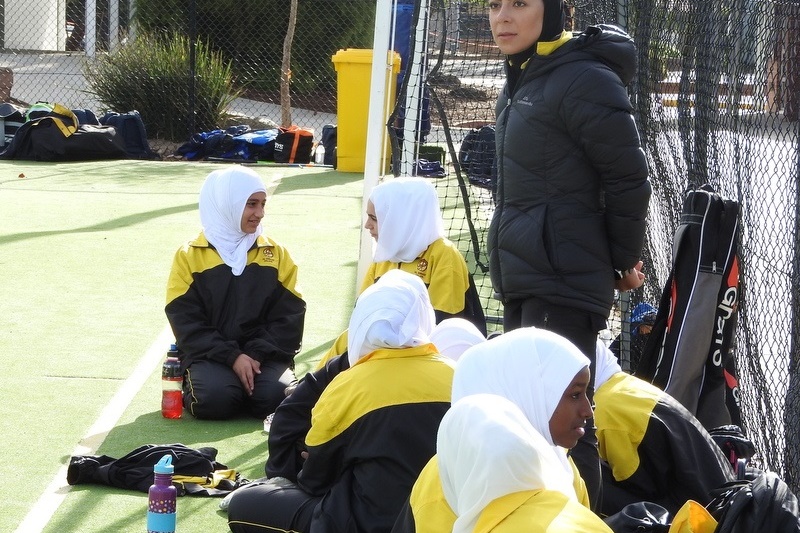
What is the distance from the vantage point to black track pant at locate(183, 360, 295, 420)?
544 cm

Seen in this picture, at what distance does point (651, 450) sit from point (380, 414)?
974mm

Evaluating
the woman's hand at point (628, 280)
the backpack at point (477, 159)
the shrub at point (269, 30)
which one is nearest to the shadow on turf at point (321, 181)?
the backpack at point (477, 159)

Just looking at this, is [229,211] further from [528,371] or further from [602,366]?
[528,371]

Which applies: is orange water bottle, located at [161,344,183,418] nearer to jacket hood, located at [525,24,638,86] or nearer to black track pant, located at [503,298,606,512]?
black track pant, located at [503,298,606,512]

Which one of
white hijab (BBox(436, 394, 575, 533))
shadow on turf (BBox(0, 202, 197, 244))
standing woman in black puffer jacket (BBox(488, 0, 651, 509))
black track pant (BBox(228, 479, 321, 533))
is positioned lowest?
shadow on turf (BBox(0, 202, 197, 244))

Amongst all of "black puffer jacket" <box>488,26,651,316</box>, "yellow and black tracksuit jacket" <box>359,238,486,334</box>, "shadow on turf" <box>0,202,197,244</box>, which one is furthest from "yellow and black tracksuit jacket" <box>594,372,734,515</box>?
"shadow on turf" <box>0,202,197,244</box>

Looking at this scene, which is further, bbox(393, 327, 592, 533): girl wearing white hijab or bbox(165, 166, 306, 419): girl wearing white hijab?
bbox(165, 166, 306, 419): girl wearing white hijab

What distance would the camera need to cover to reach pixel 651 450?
3783 mm

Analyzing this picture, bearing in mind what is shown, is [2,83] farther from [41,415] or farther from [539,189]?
[539,189]

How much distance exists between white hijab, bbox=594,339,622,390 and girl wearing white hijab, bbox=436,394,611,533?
1690 mm

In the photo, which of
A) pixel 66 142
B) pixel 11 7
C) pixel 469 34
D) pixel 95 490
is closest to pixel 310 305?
pixel 469 34

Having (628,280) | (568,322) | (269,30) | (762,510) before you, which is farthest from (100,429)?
(269,30)

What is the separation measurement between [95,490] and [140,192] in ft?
27.0

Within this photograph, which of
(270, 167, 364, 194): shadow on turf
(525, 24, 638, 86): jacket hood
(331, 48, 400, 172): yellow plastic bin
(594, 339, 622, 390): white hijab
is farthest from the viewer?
(331, 48, 400, 172): yellow plastic bin
